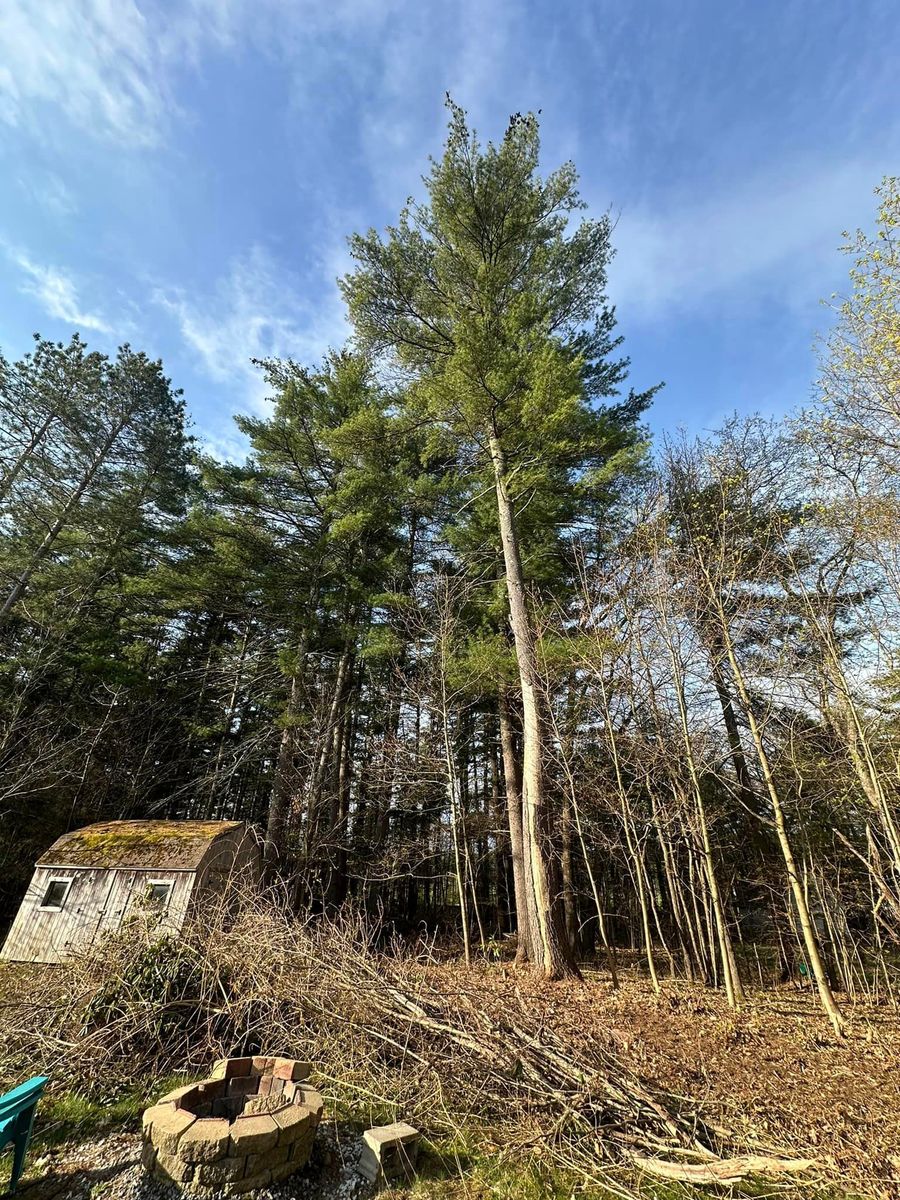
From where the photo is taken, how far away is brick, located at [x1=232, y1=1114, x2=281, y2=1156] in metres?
3.29

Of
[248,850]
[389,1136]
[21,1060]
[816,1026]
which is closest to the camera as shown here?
[389,1136]

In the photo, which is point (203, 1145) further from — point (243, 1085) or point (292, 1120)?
point (243, 1085)

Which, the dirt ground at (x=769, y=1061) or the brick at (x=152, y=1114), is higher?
the dirt ground at (x=769, y=1061)

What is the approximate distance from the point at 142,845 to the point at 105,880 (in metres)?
0.89

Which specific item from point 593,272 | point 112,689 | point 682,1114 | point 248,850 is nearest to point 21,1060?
point 682,1114

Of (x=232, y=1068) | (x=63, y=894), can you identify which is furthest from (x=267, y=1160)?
(x=63, y=894)

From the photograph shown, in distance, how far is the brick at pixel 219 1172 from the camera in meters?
3.22

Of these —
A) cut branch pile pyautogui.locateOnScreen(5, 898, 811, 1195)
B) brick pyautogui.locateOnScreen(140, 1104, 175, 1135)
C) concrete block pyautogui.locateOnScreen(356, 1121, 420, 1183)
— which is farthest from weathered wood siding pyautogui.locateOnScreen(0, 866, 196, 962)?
concrete block pyautogui.locateOnScreen(356, 1121, 420, 1183)

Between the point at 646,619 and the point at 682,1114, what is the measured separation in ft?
21.4

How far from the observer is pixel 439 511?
14.9m

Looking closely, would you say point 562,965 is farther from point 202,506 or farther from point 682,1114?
point 202,506

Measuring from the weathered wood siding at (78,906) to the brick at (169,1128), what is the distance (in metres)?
8.31

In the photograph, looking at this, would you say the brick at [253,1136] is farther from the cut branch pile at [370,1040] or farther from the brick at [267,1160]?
the cut branch pile at [370,1040]

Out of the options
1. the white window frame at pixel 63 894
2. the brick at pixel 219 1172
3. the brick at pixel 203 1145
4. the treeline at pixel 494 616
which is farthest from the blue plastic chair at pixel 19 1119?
the white window frame at pixel 63 894
